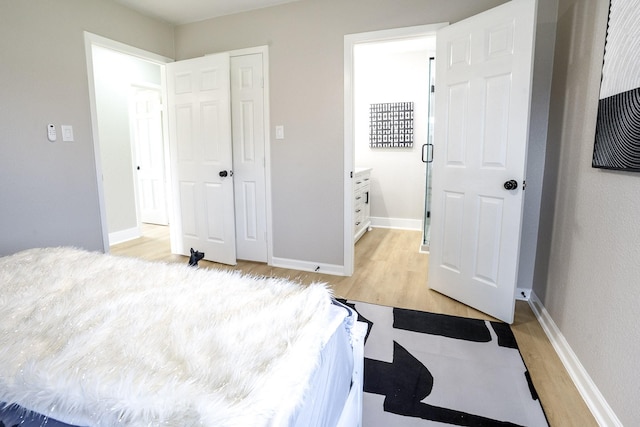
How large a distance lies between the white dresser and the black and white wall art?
0.62 m

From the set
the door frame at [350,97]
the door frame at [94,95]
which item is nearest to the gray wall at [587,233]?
the door frame at [350,97]

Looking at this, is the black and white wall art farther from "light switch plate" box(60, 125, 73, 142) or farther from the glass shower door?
"light switch plate" box(60, 125, 73, 142)

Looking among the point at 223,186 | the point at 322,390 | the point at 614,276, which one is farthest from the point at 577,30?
the point at 223,186

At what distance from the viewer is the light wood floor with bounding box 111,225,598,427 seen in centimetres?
159

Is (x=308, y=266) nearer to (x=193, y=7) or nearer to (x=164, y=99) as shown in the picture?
(x=164, y=99)

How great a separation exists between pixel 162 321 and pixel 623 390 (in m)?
1.69

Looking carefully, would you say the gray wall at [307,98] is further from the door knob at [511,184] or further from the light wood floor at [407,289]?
the door knob at [511,184]

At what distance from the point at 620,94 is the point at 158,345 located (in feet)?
6.28

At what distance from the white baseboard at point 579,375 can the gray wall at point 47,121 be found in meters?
3.48

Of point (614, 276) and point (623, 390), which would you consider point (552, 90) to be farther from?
point (623, 390)

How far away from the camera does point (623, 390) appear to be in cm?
131

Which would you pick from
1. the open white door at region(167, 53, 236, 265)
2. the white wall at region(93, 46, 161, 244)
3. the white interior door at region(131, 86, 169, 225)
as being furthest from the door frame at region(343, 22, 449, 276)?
the white interior door at region(131, 86, 169, 225)

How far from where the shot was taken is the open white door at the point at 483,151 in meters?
2.09

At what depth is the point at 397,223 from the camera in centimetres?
512
